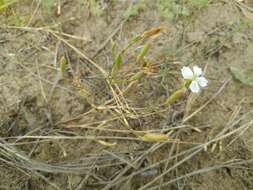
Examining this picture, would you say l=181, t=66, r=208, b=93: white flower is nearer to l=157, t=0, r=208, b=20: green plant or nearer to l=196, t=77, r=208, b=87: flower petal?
l=196, t=77, r=208, b=87: flower petal

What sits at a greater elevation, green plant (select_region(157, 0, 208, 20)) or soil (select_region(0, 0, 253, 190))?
green plant (select_region(157, 0, 208, 20))

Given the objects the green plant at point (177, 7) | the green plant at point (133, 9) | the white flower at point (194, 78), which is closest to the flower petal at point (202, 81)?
the white flower at point (194, 78)

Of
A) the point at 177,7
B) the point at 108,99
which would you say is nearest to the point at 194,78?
the point at 108,99

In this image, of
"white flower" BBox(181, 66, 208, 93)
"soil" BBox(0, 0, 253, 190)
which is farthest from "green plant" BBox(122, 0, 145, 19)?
"white flower" BBox(181, 66, 208, 93)

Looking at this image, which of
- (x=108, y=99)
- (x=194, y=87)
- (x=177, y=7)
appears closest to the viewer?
(x=194, y=87)

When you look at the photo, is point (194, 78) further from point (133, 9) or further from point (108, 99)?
point (133, 9)

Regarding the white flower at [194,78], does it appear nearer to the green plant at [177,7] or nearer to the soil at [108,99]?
the soil at [108,99]

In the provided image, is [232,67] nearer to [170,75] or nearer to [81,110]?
[170,75]

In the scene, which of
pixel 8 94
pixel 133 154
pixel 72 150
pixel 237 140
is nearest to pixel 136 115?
pixel 133 154
